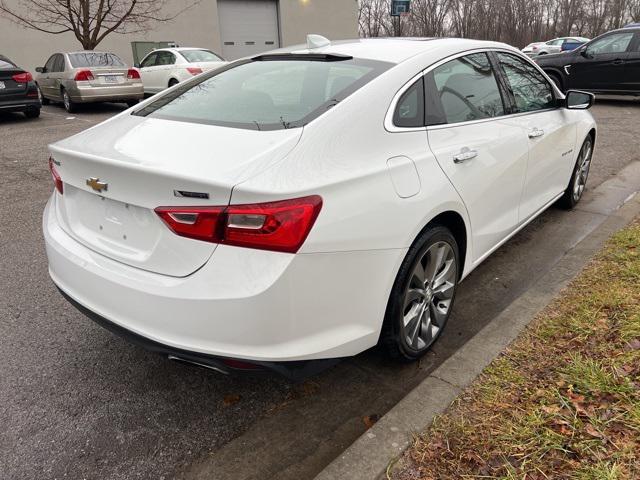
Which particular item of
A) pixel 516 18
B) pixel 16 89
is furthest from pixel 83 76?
pixel 516 18

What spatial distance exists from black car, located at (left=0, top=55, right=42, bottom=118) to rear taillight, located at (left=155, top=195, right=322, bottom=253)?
1090 centimetres

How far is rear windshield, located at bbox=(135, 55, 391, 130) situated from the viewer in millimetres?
2365

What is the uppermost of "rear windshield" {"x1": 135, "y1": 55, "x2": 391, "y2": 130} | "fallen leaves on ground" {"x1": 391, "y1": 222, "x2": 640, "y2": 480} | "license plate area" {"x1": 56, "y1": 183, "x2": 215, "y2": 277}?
"rear windshield" {"x1": 135, "y1": 55, "x2": 391, "y2": 130}

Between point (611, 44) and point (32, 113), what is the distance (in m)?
13.4

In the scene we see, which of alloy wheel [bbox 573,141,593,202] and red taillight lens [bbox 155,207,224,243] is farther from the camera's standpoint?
alloy wheel [bbox 573,141,593,202]

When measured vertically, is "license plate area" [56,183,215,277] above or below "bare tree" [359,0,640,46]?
below

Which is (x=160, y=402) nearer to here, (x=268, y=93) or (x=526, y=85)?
(x=268, y=93)

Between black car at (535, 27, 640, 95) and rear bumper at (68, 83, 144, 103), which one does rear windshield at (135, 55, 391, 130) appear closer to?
rear bumper at (68, 83, 144, 103)

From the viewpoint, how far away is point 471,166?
2.81m

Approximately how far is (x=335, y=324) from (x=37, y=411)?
1.55 m

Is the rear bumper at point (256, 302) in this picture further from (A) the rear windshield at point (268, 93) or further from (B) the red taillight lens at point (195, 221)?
(A) the rear windshield at point (268, 93)

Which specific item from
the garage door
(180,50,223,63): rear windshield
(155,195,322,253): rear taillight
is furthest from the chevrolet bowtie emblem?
the garage door

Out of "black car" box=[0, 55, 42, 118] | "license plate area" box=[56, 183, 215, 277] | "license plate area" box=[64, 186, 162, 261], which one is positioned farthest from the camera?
"black car" box=[0, 55, 42, 118]

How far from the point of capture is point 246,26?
23438mm
